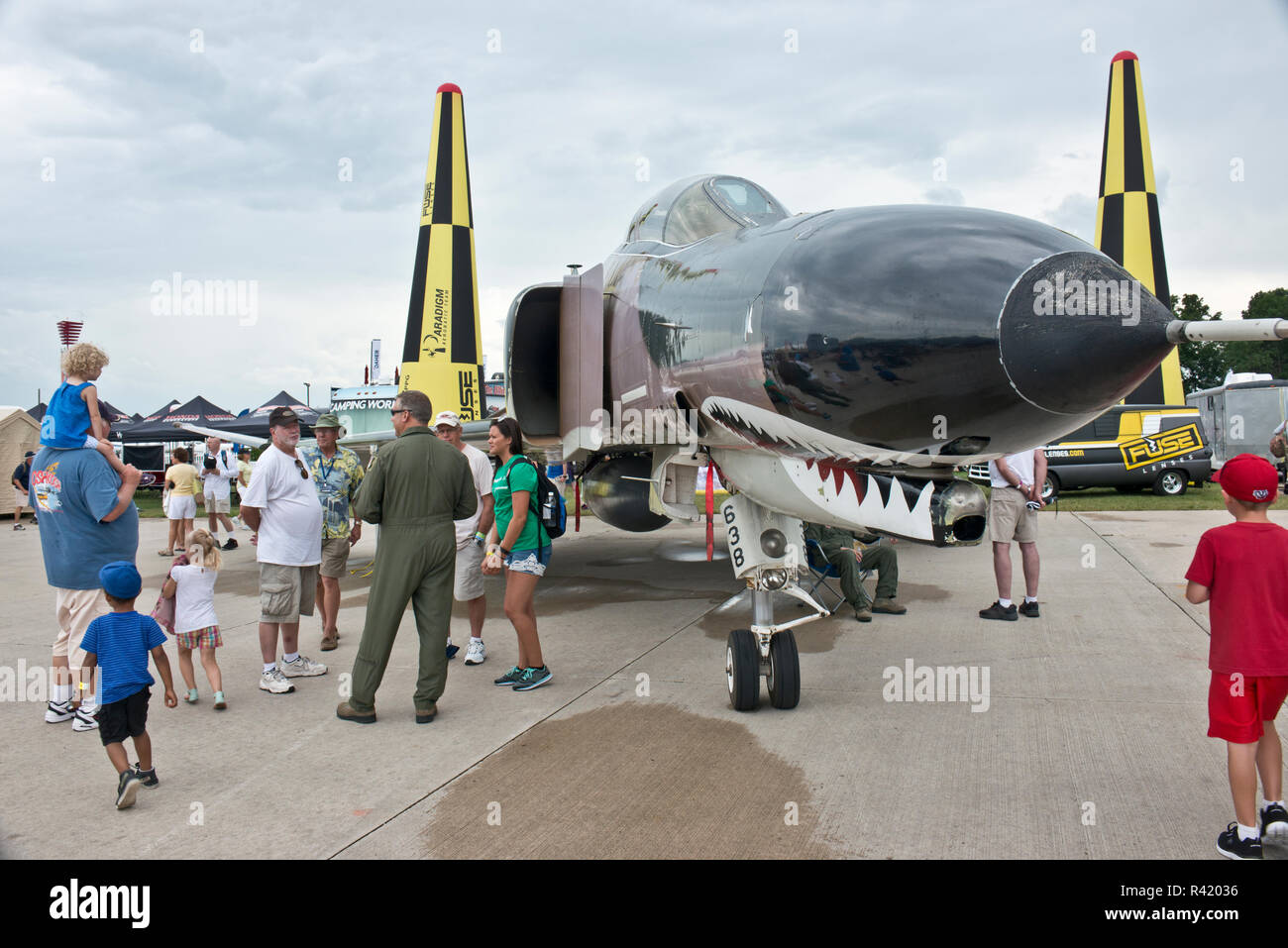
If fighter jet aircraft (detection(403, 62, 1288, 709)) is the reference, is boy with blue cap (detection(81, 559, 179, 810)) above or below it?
below

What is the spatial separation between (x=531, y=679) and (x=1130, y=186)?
57.4 ft

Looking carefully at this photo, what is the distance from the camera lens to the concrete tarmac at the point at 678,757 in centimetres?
300

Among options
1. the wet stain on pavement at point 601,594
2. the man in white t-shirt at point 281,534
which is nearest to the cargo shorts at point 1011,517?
the wet stain on pavement at point 601,594

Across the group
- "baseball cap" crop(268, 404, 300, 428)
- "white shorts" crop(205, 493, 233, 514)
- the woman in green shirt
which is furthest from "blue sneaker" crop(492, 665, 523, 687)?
"white shorts" crop(205, 493, 233, 514)

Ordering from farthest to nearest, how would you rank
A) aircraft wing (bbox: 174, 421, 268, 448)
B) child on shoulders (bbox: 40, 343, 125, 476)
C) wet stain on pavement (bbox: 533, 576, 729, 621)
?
aircraft wing (bbox: 174, 421, 268, 448) → wet stain on pavement (bbox: 533, 576, 729, 621) → child on shoulders (bbox: 40, 343, 125, 476)

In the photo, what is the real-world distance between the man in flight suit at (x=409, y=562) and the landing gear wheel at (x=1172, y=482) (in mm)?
16923

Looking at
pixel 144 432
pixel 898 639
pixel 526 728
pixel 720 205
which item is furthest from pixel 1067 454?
pixel 144 432

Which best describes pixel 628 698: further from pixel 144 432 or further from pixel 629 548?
pixel 144 432

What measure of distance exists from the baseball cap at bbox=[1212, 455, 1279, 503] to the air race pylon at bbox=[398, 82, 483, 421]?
1066 cm

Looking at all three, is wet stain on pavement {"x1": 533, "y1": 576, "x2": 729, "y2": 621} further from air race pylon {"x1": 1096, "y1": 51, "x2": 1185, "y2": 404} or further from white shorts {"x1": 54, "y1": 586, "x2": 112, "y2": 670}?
air race pylon {"x1": 1096, "y1": 51, "x2": 1185, "y2": 404}

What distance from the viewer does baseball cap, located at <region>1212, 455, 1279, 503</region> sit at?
282cm
